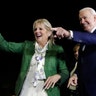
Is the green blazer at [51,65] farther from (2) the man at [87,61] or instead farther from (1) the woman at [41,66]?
(2) the man at [87,61]

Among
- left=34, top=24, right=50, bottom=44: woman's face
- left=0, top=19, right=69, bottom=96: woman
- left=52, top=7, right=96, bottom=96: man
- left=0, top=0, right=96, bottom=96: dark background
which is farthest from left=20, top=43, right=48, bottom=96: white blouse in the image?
left=0, top=0, right=96, bottom=96: dark background

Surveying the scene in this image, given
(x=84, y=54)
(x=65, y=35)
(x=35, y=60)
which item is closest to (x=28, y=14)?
(x=35, y=60)

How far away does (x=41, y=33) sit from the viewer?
314 cm

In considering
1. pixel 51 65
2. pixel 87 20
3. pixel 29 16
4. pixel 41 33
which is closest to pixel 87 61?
pixel 87 20

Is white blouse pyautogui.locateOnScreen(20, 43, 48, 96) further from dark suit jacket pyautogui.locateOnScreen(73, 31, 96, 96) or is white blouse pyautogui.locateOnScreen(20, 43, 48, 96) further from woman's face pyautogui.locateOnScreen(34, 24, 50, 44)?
dark suit jacket pyautogui.locateOnScreen(73, 31, 96, 96)

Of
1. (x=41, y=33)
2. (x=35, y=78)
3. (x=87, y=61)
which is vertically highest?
(x=41, y=33)

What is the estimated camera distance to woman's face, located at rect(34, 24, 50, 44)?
→ 10.3ft

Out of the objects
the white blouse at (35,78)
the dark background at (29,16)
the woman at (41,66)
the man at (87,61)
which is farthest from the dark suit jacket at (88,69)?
the dark background at (29,16)

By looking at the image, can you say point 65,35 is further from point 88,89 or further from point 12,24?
point 12,24

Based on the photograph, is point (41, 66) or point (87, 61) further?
point (41, 66)

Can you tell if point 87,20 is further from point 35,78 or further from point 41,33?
point 35,78

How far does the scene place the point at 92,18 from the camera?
2756 mm

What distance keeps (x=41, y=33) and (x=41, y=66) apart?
11.5 inches

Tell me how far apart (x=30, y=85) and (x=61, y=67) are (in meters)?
0.31
